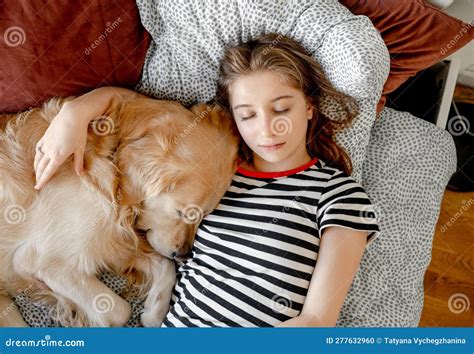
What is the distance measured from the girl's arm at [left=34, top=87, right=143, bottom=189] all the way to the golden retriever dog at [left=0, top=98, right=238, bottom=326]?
0.13 feet

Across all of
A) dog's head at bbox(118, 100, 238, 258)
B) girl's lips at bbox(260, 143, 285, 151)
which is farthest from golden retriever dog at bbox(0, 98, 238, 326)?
girl's lips at bbox(260, 143, 285, 151)

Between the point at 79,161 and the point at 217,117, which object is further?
the point at 217,117

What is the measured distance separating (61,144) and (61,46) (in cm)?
31

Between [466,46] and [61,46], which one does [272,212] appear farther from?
[466,46]

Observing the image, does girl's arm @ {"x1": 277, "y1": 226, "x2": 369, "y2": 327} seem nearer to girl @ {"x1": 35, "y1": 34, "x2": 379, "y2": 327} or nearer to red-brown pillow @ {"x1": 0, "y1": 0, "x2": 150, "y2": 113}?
girl @ {"x1": 35, "y1": 34, "x2": 379, "y2": 327}

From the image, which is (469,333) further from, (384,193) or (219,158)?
(219,158)

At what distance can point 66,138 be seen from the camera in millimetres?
1518

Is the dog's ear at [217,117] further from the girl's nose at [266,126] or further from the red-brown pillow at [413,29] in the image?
the red-brown pillow at [413,29]

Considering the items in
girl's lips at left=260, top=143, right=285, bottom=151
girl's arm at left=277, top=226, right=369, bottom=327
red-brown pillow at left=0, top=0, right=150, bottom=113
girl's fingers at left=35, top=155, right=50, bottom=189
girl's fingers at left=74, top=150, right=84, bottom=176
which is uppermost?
Result: red-brown pillow at left=0, top=0, right=150, bottom=113

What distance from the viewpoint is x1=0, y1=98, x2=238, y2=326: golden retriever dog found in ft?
5.13

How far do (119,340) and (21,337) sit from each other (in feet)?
0.94

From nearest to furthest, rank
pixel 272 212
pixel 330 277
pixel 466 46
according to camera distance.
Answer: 1. pixel 330 277
2. pixel 272 212
3. pixel 466 46

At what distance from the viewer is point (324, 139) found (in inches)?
68.8

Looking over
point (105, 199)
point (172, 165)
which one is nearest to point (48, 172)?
point (105, 199)
